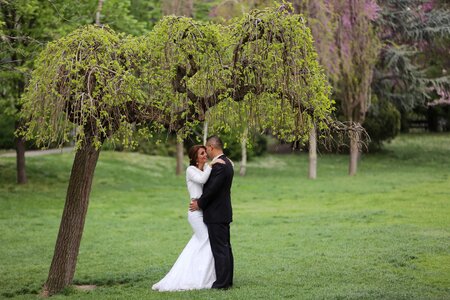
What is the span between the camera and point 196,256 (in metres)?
10.9

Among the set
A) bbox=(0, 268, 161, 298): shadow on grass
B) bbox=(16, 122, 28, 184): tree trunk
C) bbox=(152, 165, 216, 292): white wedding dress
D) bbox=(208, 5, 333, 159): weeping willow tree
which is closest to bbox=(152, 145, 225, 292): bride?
bbox=(152, 165, 216, 292): white wedding dress

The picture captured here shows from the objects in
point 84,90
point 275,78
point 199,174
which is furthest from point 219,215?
point 84,90

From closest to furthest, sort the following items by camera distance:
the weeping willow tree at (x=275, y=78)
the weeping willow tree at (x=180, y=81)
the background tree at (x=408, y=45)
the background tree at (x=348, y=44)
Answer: the weeping willow tree at (x=180, y=81), the weeping willow tree at (x=275, y=78), the background tree at (x=348, y=44), the background tree at (x=408, y=45)

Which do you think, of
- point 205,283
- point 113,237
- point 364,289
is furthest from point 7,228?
point 364,289

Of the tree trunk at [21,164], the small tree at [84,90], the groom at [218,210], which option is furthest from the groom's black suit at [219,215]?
the tree trunk at [21,164]

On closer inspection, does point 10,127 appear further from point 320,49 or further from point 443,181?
point 443,181

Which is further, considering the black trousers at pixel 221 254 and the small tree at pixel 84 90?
the black trousers at pixel 221 254

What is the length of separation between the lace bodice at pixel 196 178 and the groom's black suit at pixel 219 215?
80 millimetres

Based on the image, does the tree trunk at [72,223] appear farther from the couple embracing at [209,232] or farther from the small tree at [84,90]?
the couple embracing at [209,232]

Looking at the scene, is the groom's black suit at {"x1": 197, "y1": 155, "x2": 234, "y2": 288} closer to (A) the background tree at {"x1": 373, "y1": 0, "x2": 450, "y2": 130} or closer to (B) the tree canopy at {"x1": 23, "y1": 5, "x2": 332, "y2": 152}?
(B) the tree canopy at {"x1": 23, "y1": 5, "x2": 332, "y2": 152}

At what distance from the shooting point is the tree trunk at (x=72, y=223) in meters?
11.1

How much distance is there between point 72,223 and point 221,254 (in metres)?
2.20

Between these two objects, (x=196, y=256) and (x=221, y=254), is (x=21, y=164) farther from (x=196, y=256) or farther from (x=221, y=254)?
(x=221, y=254)

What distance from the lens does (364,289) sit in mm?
10531
